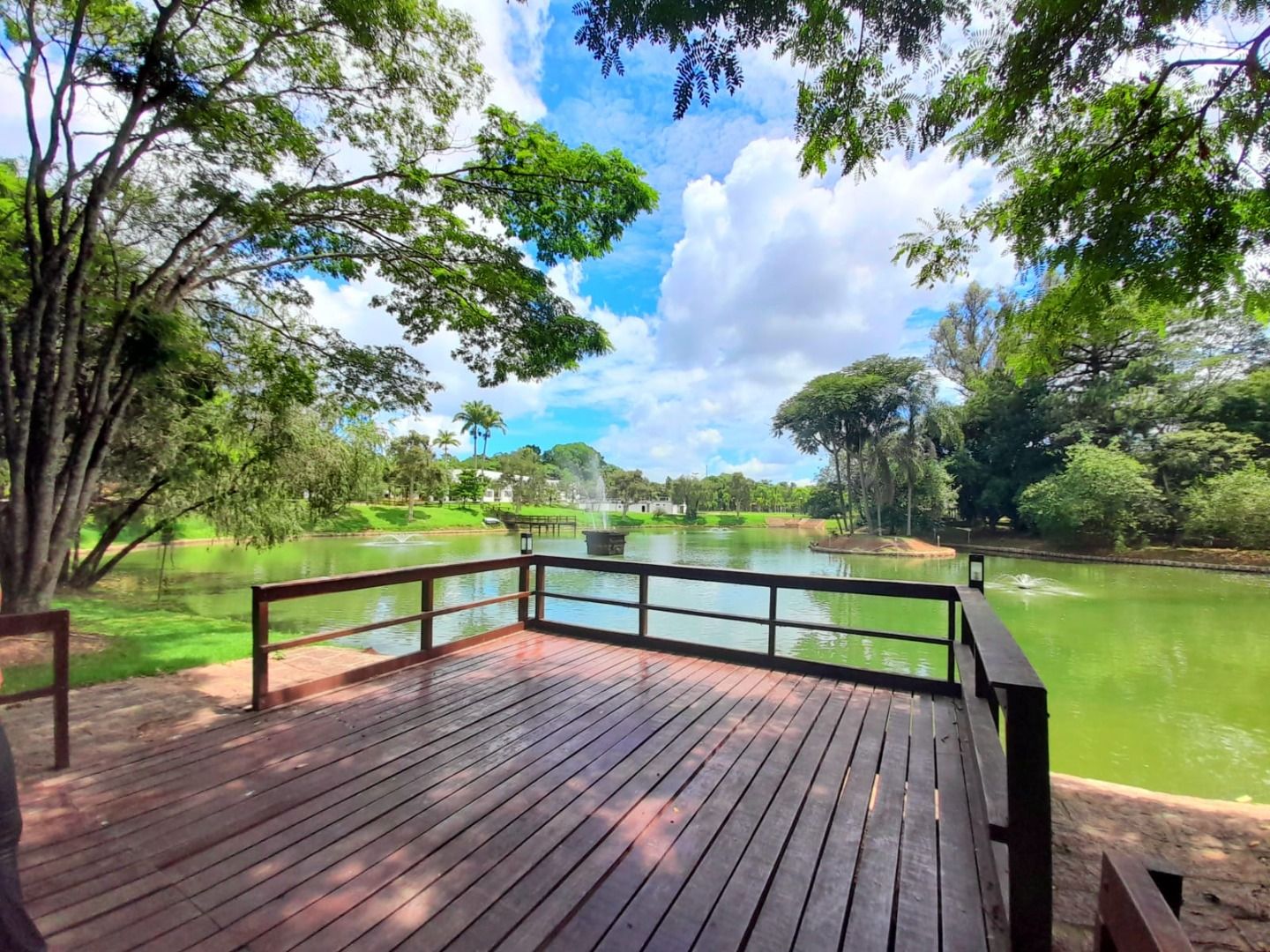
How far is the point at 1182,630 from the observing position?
32.6 ft

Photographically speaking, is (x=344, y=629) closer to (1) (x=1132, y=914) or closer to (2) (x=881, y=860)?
(2) (x=881, y=860)

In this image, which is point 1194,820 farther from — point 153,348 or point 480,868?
point 153,348

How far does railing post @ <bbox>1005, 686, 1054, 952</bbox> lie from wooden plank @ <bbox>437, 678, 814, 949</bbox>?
2.96ft

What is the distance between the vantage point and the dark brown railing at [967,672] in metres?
1.24

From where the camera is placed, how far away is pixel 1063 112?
316 centimetres

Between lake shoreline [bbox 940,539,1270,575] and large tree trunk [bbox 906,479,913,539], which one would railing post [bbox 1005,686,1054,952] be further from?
large tree trunk [bbox 906,479,913,539]

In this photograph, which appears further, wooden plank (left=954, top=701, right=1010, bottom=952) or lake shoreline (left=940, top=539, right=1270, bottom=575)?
lake shoreline (left=940, top=539, right=1270, bottom=575)

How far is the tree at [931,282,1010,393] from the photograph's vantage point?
30.6m

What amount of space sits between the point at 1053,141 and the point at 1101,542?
23341mm

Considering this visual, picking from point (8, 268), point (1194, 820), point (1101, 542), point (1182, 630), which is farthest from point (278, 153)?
point (1101, 542)

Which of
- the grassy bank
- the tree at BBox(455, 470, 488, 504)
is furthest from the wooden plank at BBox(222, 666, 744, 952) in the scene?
the tree at BBox(455, 470, 488, 504)

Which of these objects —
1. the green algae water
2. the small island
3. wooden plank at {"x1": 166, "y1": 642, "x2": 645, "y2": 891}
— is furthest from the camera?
the small island

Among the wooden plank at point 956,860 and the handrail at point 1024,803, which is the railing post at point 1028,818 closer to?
the handrail at point 1024,803

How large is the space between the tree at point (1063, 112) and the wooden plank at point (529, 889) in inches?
113
